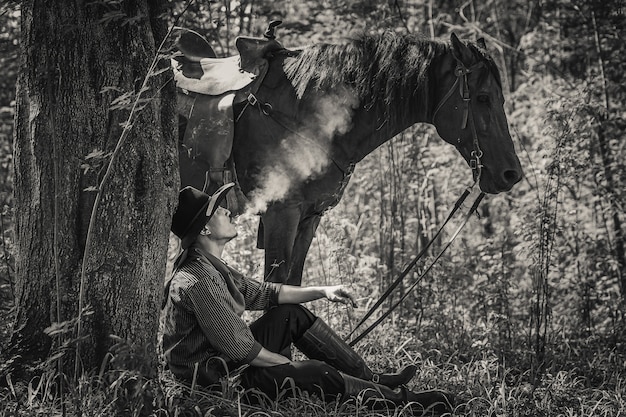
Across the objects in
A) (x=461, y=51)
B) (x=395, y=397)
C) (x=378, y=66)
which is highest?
(x=461, y=51)

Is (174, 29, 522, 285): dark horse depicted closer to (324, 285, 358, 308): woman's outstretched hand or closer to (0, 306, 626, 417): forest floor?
(324, 285, 358, 308): woman's outstretched hand

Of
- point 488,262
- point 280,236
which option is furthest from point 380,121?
point 488,262

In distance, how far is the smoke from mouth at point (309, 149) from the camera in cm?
464

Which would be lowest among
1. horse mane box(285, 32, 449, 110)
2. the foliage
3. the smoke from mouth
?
the foliage

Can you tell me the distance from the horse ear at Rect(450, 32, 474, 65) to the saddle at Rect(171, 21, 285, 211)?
109 centimetres

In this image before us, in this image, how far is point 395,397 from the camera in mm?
3781

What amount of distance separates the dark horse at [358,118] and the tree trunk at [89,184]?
4.24ft

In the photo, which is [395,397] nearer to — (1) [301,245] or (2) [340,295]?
(2) [340,295]

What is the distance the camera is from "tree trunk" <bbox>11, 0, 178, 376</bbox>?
3.30 metres

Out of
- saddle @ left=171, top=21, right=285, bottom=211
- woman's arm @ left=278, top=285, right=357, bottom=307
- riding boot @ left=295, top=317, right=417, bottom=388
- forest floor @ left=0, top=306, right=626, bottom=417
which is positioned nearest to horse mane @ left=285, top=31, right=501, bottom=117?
saddle @ left=171, top=21, right=285, bottom=211

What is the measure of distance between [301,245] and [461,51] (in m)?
1.48

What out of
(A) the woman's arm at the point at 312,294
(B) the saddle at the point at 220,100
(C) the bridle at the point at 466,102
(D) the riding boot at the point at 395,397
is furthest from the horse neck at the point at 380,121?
(D) the riding boot at the point at 395,397

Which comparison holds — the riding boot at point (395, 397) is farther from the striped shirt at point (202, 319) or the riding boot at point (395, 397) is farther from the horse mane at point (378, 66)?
the horse mane at point (378, 66)

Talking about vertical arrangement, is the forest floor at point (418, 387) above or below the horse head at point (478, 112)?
below
